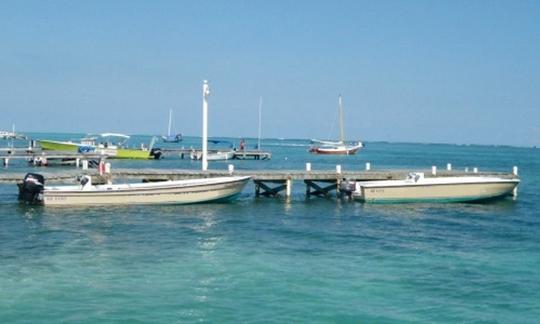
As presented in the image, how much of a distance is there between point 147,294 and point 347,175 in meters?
27.3

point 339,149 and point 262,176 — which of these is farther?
point 339,149

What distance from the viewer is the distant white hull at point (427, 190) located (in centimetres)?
3678

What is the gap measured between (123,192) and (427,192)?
16993 mm

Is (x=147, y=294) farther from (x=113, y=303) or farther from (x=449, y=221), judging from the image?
(x=449, y=221)

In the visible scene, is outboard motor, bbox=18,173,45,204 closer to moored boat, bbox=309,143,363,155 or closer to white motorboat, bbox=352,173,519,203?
white motorboat, bbox=352,173,519,203

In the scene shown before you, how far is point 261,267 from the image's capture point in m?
18.7

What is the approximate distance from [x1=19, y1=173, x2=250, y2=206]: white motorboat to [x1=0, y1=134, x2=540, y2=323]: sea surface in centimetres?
87

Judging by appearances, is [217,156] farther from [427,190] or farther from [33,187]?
[33,187]

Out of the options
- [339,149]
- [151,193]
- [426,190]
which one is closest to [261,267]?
[151,193]

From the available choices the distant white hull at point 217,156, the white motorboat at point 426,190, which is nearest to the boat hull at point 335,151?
the distant white hull at point 217,156

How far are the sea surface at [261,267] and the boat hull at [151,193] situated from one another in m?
0.88

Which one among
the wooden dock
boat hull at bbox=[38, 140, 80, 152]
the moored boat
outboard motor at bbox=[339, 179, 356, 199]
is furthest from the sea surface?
the moored boat

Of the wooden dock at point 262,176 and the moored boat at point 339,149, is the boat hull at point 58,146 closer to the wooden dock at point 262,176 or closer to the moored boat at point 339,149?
the wooden dock at point 262,176

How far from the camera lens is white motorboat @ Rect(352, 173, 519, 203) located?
1448 inches
